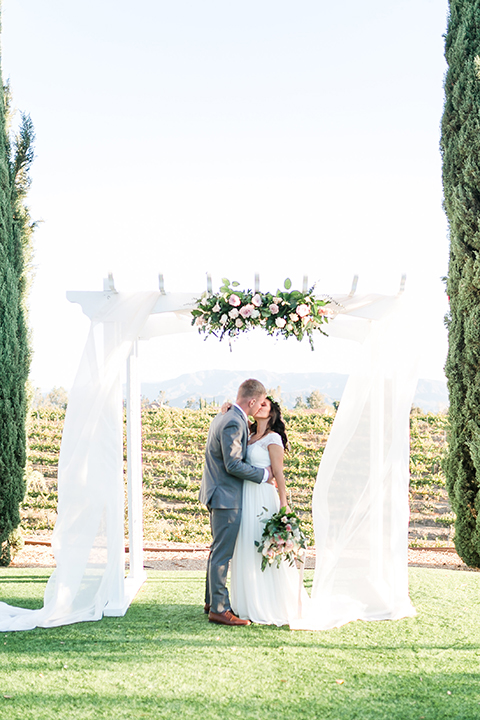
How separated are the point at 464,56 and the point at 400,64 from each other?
11.2ft

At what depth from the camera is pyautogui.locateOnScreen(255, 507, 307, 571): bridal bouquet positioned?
12.6 ft

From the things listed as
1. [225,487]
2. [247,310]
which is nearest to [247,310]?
[247,310]

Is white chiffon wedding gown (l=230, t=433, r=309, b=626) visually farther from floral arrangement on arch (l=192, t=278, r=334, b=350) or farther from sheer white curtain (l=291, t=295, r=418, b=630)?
floral arrangement on arch (l=192, t=278, r=334, b=350)

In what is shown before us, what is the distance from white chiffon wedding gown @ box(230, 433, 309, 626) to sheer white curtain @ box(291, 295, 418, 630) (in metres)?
0.21

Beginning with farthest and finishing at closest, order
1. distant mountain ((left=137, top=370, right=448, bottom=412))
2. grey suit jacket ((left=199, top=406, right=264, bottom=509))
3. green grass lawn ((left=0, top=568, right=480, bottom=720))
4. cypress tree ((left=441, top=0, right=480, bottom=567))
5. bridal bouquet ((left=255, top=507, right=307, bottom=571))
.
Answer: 1. distant mountain ((left=137, top=370, right=448, bottom=412))
2. cypress tree ((left=441, top=0, right=480, bottom=567))
3. grey suit jacket ((left=199, top=406, right=264, bottom=509))
4. bridal bouquet ((left=255, top=507, right=307, bottom=571))
5. green grass lawn ((left=0, top=568, right=480, bottom=720))

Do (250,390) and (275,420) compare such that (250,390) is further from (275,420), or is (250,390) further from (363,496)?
(363,496)

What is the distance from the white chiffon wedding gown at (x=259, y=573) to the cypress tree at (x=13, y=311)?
3.24 metres

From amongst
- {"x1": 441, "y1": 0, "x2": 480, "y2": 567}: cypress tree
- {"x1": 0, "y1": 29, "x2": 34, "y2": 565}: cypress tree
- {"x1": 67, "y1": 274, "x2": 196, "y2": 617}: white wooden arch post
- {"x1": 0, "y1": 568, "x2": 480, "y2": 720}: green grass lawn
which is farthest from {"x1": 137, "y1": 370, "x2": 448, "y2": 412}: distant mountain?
{"x1": 0, "y1": 568, "x2": 480, "y2": 720}: green grass lawn

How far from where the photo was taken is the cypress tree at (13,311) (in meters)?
6.30

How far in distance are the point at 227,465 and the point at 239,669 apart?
47.5 inches

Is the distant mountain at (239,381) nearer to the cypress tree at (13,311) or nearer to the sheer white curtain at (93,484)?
the cypress tree at (13,311)

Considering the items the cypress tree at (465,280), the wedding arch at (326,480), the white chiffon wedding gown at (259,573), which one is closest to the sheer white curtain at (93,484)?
the wedding arch at (326,480)

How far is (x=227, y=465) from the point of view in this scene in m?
3.95

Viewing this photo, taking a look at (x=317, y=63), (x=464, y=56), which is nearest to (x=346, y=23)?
(x=317, y=63)
